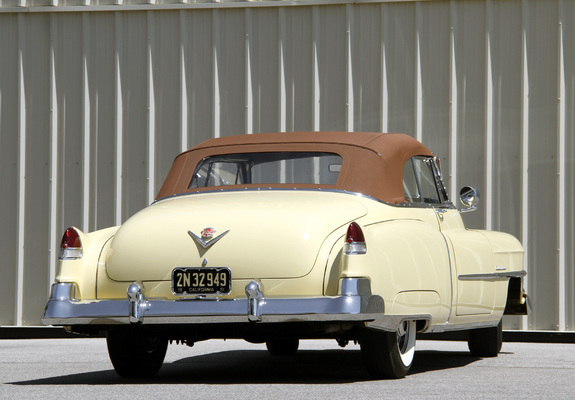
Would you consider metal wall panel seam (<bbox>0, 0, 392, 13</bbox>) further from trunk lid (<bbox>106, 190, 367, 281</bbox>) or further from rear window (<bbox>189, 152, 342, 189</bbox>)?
trunk lid (<bbox>106, 190, 367, 281</bbox>)

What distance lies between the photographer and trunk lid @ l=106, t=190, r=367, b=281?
5.96 metres

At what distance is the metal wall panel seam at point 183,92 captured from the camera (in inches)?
459

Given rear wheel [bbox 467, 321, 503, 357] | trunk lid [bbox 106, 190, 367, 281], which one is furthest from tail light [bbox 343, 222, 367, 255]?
rear wheel [bbox 467, 321, 503, 357]

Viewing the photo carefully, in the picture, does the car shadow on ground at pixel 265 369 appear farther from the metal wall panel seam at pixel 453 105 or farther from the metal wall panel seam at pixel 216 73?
the metal wall panel seam at pixel 216 73

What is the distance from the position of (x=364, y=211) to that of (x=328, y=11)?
560cm

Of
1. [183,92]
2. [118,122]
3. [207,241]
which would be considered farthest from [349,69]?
[207,241]

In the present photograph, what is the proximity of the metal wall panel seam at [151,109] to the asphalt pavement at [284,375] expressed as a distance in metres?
2.22

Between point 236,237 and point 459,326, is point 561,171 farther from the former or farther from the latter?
point 236,237

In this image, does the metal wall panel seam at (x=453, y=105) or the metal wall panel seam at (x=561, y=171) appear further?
the metal wall panel seam at (x=453, y=105)

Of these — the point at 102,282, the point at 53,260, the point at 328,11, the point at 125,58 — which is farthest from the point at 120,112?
the point at 102,282

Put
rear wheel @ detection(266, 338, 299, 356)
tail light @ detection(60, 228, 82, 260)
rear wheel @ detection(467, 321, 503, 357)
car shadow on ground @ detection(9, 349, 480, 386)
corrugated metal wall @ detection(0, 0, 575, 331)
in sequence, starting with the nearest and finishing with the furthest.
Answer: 1. tail light @ detection(60, 228, 82, 260)
2. car shadow on ground @ detection(9, 349, 480, 386)
3. rear wheel @ detection(467, 321, 503, 357)
4. rear wheel @ detection(266, 338, 299, 356)
5. corrugated metal wall @ detection(0, 0, 575, 331)

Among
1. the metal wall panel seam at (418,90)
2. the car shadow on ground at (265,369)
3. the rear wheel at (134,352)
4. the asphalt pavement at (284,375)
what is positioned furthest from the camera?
the metal wall panel seam at (418,90)

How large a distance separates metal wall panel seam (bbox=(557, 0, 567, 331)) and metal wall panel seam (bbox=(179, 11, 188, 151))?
4002 millimetres

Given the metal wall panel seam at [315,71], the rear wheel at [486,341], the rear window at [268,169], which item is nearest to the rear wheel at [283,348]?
the rear wheel at [486,341]
